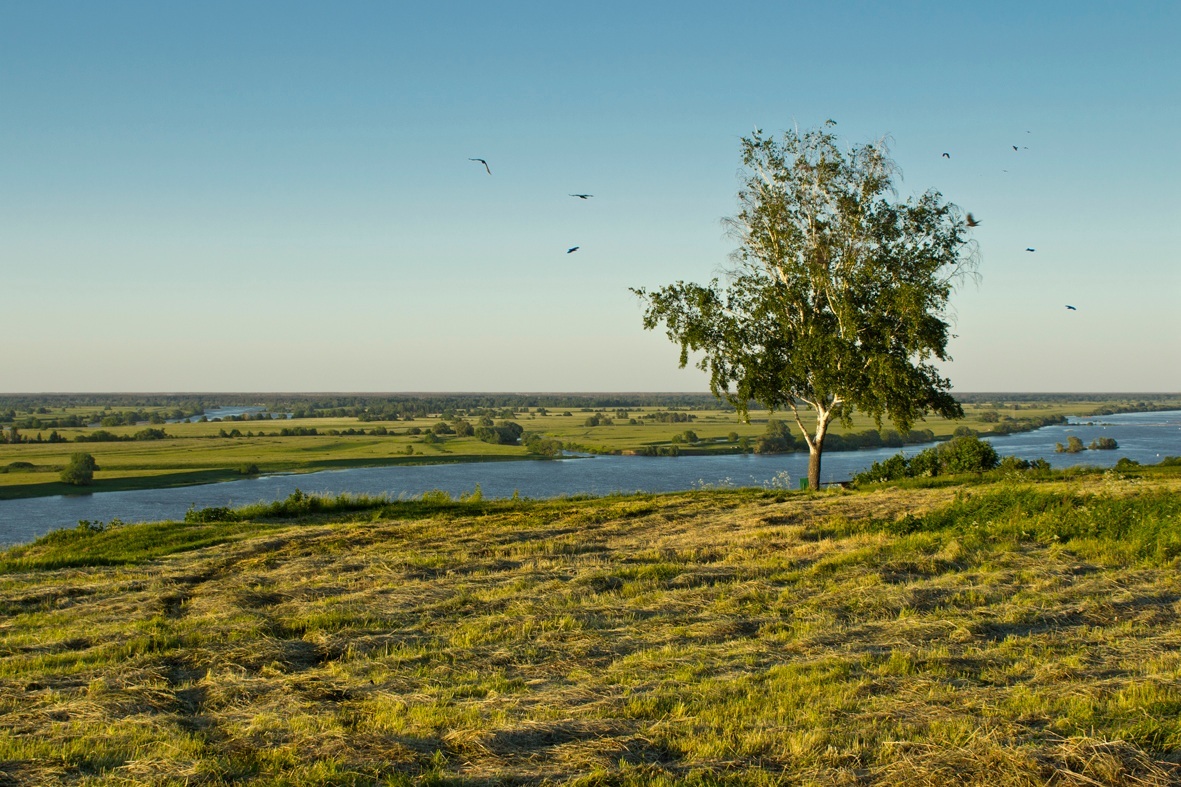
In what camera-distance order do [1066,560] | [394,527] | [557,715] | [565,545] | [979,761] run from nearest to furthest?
[979,761] < [557,715] < [1066,560] < [565,545] < [394,527]

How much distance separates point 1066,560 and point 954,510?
12.2 feet

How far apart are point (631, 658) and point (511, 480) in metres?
40.7

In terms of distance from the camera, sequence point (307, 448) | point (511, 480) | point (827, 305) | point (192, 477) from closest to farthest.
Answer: point (827, 305), point (511, 480), point (192, 477), point (307, 448)

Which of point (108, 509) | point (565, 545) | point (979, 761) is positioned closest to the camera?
point (979, 761)

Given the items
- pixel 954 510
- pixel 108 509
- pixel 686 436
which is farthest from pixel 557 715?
pixel 686 436

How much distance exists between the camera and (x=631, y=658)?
24.9ft

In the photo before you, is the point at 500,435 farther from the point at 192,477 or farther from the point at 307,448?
the point at 192,477

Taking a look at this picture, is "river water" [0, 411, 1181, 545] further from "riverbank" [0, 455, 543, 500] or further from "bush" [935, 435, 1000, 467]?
"bush" [935, 435, 1000, 467]

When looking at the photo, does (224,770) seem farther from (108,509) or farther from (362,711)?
(108,509)

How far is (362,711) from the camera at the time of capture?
6.30 metres

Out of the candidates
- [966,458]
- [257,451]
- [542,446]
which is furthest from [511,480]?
[257,451]

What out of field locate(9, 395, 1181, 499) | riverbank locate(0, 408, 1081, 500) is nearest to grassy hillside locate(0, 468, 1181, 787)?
riverbank locate(0, 408, 1081, 500)

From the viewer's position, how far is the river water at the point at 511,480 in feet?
118

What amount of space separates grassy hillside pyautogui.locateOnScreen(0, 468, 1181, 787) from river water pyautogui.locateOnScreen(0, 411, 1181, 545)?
15972 mm
